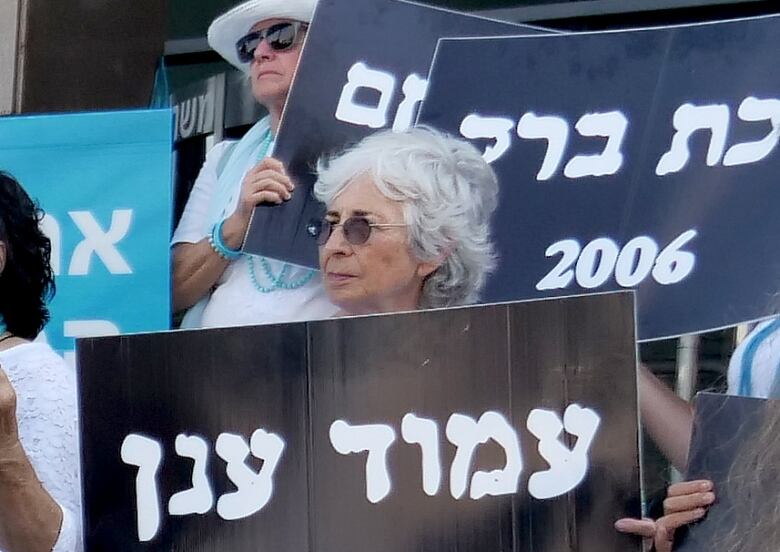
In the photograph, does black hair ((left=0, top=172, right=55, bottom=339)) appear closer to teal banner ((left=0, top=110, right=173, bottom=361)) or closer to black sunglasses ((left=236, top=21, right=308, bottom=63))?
teal banner ((left=0, top=110, right=173, bottom=361))

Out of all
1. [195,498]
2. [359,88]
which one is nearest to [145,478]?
[195,498]

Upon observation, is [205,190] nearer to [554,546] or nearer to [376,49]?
[376,49]

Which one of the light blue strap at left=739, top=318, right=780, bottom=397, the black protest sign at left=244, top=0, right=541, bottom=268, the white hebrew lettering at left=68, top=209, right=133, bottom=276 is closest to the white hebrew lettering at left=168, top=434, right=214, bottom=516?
the black protest sign at left=244, top=0, right=541, bottom=268

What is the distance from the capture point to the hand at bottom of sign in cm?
204

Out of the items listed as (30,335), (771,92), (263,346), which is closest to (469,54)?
(771,92)

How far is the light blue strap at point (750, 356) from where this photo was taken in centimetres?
236

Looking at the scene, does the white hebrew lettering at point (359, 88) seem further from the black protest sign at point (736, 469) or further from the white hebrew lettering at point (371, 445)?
the black protest sign at point (736, 469)

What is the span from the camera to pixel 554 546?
2.07 metres

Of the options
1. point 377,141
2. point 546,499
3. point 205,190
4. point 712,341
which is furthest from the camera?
point 205,190

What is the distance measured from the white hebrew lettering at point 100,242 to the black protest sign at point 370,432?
659mm

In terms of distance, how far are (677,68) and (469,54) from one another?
1.19 feet

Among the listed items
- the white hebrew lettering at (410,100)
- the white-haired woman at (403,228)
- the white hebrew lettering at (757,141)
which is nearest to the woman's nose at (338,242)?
the white-haired woman at (403,228)

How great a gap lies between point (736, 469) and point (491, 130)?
2.75ft

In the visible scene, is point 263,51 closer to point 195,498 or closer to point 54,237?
point 54,237
